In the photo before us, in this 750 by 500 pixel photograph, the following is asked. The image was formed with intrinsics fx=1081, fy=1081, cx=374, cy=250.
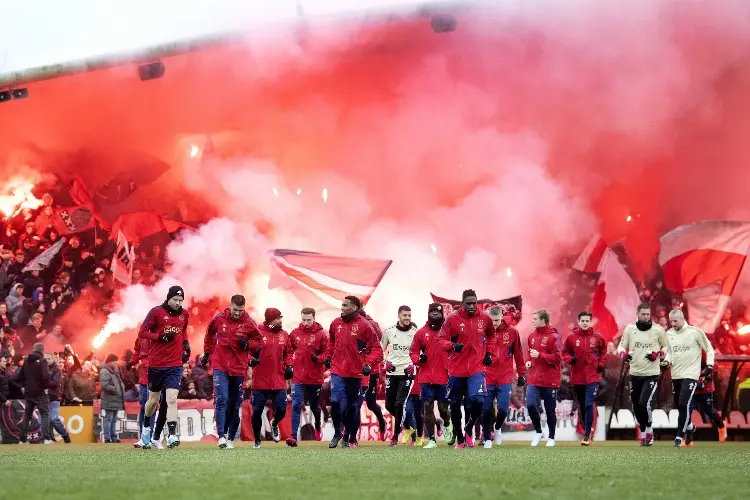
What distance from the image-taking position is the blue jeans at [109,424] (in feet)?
73.6

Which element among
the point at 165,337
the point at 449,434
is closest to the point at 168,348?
the point at 165,337

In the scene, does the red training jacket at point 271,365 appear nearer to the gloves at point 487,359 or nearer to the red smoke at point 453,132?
the gloves at point 487,359

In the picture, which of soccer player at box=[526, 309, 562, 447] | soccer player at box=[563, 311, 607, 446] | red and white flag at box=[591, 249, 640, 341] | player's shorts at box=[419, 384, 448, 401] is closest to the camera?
player's shorts at box=[419, 384, 448, 401]

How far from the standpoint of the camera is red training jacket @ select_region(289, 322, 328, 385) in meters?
17.5

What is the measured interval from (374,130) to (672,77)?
960cm

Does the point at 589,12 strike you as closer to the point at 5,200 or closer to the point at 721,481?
the point at 5,200

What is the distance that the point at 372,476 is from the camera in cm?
962

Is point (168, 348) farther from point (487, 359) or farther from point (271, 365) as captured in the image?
point (487, 359)

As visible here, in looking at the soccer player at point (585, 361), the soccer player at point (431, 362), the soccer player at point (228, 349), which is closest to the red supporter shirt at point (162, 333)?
the soccer player at point (228, 349)

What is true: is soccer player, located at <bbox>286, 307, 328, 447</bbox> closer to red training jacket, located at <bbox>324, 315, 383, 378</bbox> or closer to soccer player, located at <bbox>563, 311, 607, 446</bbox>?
red training jacket, located at <bbox>324, 315, 383, 378</bbox>

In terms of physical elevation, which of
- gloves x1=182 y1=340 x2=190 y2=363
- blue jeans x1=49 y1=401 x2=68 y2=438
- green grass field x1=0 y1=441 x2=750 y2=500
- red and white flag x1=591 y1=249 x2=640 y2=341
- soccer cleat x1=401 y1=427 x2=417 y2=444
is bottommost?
green grass field x1=0 y1=441 x2=750 y2=500

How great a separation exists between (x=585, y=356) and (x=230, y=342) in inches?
250

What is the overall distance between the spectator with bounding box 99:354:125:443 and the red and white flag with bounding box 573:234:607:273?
1659cm

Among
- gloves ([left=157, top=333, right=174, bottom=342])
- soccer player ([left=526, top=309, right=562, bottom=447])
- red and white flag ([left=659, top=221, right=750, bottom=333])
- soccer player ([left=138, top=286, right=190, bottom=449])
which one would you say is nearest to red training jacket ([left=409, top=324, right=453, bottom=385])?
soccer player ([left=526, top=309, right=562, bottom=447])
